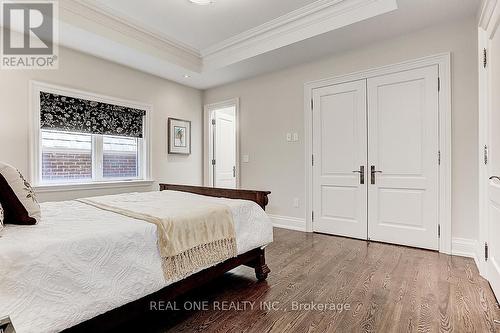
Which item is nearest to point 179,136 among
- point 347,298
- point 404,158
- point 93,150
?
point 93,150

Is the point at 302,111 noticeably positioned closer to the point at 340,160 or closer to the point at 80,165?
the point at 340,160

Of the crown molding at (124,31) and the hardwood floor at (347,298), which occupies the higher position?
the crown molding at (124,31)

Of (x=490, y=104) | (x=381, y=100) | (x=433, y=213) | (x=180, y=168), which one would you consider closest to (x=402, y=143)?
(x=381, y=100)

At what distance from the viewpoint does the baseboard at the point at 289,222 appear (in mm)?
4082

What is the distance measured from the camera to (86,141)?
380cm

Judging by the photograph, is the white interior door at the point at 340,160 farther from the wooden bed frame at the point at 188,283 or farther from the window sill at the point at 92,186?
the window sill at the point at 92,186

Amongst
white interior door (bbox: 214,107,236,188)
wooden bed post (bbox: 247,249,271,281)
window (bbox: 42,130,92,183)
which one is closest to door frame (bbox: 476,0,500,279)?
wooden bed post (bbox: 247,249,271,281)

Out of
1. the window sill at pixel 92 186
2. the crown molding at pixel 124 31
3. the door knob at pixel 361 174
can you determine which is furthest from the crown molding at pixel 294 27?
the window sill at pixel 92 186

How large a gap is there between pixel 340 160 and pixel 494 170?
70.4 inches

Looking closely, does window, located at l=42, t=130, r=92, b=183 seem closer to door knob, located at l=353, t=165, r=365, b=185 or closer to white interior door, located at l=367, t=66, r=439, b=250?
door knob, located at l=353, t=165, r=365, b=185

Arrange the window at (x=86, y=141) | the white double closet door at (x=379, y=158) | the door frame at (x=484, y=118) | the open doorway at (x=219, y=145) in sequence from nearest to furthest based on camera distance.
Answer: the door frame at (x=484, y=118)
the white double closet door at (x=379, y=158)
the window at (x=86, y=141)
the open doorway at (x=219, y=145)

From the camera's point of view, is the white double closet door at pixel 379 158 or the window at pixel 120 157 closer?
the white double closet door at pixel 379 158

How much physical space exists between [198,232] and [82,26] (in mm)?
2714

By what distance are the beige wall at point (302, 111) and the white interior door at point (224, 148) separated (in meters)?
0.55
